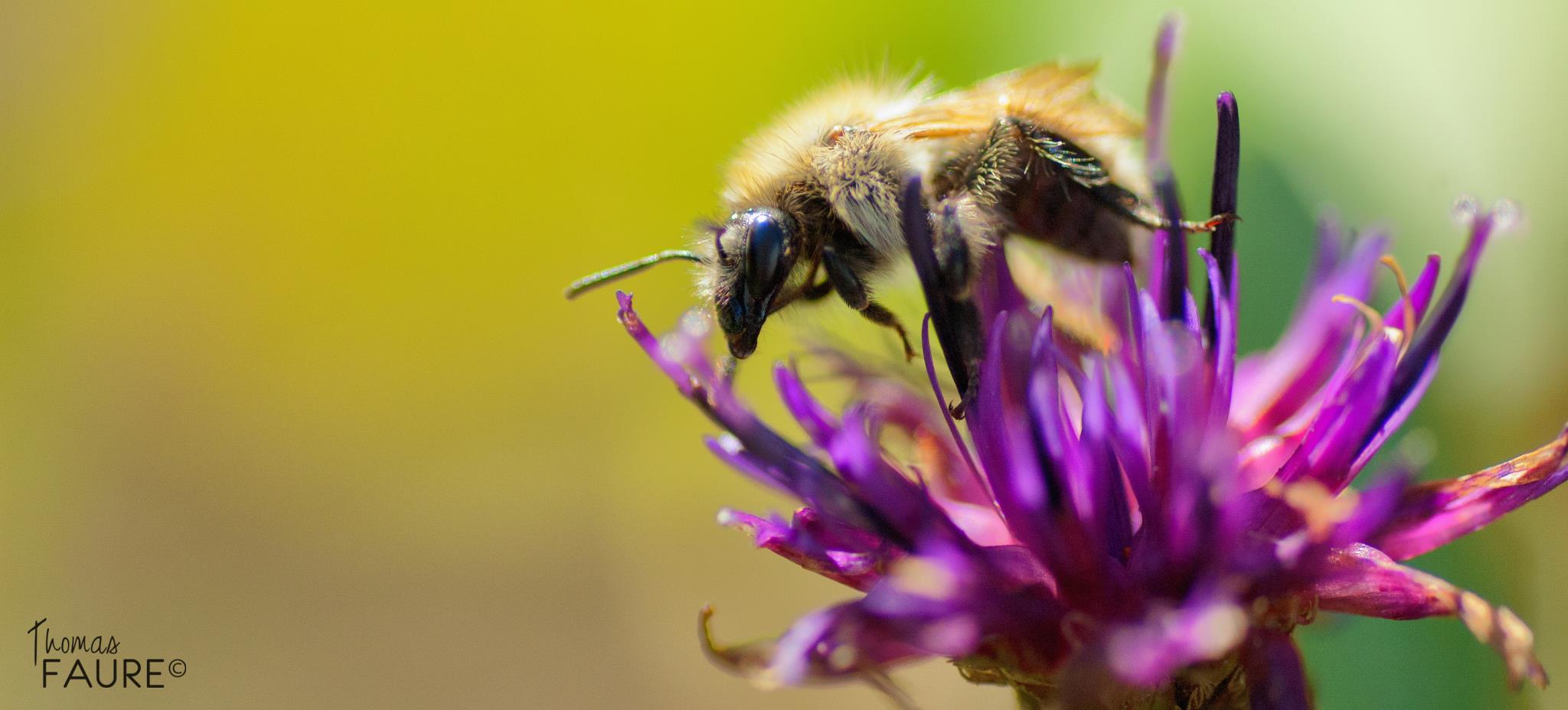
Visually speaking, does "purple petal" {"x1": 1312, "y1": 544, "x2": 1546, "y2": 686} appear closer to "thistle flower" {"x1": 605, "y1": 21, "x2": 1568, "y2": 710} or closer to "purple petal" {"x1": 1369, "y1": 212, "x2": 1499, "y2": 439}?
"thistle flower" {"x1": 605, "y1": 21, "x2": 1568, "y2": 710}

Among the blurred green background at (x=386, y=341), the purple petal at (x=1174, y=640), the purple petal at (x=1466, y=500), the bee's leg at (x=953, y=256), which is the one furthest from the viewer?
the blurred green background at (x=386, y=341)

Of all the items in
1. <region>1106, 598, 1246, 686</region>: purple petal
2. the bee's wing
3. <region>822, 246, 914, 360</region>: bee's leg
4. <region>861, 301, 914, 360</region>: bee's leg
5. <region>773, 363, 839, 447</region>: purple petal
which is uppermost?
the bee's wing

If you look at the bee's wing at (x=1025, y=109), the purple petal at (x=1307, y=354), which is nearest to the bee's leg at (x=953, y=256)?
the bee's wing at (x=1025, y=109)

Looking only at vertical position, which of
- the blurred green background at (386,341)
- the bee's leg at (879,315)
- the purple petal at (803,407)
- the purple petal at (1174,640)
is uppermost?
the bee's leg at (879,315)

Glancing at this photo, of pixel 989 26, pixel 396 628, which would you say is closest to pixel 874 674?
pixel 989 26

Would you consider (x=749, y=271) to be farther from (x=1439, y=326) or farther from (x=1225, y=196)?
(x=1439, y=326)

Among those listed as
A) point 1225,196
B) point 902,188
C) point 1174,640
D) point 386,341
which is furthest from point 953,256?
point 386,341

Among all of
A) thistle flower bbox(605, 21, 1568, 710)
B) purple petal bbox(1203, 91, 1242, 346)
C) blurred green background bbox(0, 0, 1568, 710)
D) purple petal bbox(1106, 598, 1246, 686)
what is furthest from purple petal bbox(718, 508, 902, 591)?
blurred green background bbox(0, 0, 1568, 710)

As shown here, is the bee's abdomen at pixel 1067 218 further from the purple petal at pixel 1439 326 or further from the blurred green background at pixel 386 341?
the blurred green background at pixel 386 341
